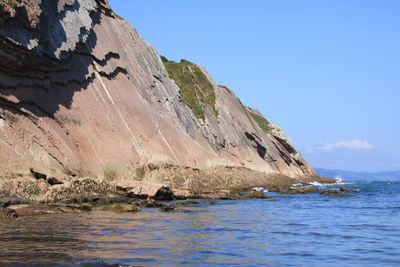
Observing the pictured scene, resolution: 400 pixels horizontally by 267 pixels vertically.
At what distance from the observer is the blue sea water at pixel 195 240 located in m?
11.4

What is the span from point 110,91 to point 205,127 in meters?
19.4

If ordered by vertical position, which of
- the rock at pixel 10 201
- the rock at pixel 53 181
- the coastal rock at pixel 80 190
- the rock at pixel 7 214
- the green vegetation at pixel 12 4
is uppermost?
the green vegetation at pixel 12 4

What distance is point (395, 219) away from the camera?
2270 cm

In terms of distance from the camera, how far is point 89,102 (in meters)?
35.6

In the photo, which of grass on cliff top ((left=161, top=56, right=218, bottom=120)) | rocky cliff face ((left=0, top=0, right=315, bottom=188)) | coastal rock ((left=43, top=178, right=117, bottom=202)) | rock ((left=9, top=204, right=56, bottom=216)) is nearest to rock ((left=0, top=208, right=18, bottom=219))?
rock ((left=9, top=204, right=56, bottom=216))

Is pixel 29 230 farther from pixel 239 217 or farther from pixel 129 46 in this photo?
pixel 129 46

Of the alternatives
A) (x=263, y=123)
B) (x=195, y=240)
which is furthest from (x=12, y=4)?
(x=263, y=123)

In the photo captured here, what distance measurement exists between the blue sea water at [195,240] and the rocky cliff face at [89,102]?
998cm

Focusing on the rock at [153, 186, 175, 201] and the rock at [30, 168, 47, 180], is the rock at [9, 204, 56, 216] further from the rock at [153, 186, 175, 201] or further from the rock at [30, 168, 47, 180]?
the rock at [153, 186, 175, 201]

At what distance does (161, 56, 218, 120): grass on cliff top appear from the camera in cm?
5866

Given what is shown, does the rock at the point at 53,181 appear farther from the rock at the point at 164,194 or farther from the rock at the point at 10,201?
the rock at the point at 164,194

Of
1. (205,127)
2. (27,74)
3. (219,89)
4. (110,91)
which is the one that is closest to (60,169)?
(27,74)

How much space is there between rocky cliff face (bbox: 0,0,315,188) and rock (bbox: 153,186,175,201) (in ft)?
15.7

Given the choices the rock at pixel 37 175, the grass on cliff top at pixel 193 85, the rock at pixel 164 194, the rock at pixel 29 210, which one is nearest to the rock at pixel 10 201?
the rock at pixel 29 210
